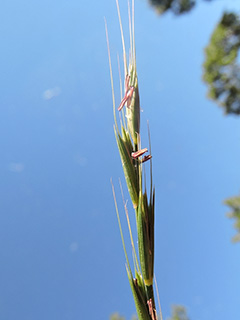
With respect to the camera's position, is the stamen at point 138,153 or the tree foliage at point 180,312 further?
the tree foliage at point 180,312

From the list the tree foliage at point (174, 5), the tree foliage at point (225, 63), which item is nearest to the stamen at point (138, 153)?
the tree foliage at point (225, 63)

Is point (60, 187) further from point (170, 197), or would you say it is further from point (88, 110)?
point (170, 197)

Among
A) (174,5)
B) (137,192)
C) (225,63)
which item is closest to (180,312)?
(225,63)

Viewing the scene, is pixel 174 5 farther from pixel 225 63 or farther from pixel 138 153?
pixel 138 153

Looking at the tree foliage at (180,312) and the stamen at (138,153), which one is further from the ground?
the tree foliage at (180,312)

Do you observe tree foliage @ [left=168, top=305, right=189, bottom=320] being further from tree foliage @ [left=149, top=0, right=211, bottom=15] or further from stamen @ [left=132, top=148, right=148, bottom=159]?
stamen @ [left=132, top=148, right=148, bottom=159]

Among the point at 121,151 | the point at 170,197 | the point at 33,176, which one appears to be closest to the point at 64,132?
the point at 33,176

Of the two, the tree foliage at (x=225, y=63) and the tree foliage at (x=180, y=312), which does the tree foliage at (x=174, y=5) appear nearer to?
the tree foliage at (x=225, y=63)
